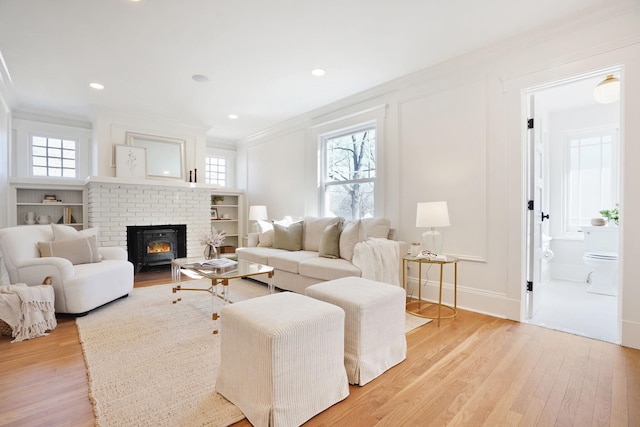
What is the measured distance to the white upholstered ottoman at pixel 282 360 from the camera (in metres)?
1.38

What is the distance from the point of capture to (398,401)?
64.2 inches

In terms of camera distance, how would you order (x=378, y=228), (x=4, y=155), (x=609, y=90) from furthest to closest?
(x=4, y=155) < (x=378, y=228) < (x=609, y=90)

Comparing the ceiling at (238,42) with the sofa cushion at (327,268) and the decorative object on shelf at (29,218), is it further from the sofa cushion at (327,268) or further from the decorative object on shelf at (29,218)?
the sofa cushion at (327,268)

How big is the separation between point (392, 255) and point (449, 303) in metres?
0.81

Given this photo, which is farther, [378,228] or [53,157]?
[53,157]

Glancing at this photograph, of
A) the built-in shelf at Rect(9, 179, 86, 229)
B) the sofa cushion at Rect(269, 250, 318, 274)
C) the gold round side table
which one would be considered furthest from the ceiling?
the sofa cushion at Rect(269, 250, 318, 274)

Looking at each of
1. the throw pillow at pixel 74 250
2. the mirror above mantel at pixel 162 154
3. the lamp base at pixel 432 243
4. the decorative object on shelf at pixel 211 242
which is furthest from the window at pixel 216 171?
the lamp base at pixel 432 243

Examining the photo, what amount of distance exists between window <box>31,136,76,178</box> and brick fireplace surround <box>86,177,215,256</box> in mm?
794

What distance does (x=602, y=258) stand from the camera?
3.74m

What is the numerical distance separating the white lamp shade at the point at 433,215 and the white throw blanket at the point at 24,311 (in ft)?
11.0

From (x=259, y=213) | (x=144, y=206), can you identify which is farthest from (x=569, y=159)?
(x=144, y=206)

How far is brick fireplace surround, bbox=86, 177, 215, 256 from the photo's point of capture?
475cm

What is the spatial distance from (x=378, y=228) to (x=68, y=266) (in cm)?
309

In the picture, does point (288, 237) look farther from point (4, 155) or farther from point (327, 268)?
point (4, 155)
